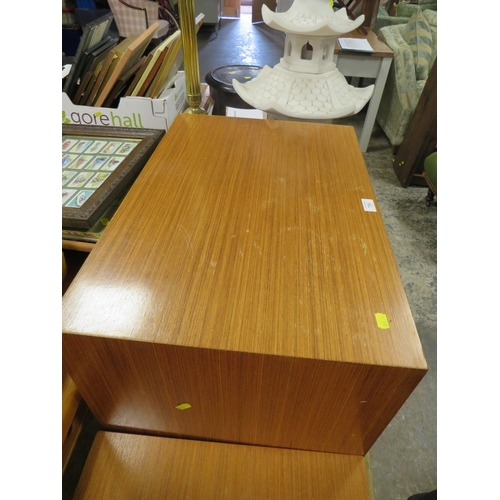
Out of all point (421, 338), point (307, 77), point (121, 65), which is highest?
point (307, 77)

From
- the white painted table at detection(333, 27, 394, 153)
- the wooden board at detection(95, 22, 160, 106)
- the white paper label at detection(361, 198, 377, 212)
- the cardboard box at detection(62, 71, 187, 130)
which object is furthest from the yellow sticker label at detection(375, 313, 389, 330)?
the white painted table at detection(333, 27, 394, 153)

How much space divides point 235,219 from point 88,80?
0.81 meters

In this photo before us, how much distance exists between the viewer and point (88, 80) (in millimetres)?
1041

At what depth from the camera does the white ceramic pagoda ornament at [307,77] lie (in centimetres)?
57

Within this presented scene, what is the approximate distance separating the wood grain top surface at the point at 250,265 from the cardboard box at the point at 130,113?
35cm

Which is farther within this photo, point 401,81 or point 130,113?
point 401,81

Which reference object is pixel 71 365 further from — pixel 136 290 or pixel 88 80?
pixel 88 80

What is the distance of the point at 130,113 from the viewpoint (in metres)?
1.02

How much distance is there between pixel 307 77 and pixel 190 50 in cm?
34

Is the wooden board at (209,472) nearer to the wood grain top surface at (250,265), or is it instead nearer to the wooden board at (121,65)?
the wood grain top surface at (250,265)

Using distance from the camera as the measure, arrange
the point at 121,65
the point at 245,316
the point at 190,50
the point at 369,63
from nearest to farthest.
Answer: the point at 245,316 < the point at 190,50 < the point at 121,65 < the point at 369,63

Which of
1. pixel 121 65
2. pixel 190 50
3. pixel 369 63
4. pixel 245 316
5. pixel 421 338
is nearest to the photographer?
pixel 245 316

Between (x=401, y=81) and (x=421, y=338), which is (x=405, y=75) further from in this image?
(x=421, y=338)

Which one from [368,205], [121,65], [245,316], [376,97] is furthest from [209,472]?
[376,97]
